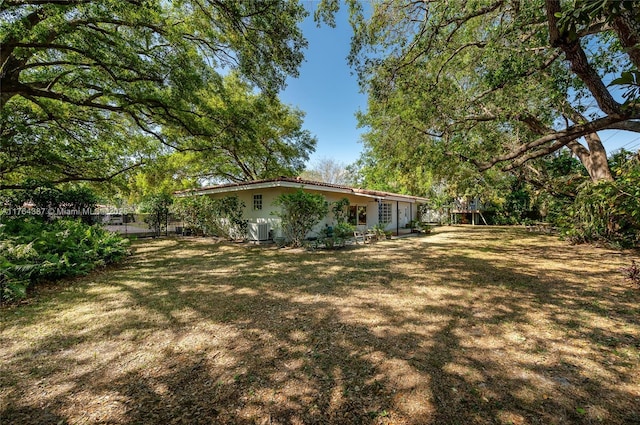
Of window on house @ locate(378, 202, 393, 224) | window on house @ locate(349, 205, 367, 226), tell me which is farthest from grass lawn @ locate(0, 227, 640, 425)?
window on house @ locate(378, 202, 393, 224)

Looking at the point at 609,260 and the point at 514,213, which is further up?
the point at 514,213

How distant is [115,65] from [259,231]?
25.6 feet

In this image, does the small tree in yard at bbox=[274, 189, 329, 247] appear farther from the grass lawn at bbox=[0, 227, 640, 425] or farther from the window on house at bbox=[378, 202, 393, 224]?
the window on house at bbox=[378, 202, 393, 224]

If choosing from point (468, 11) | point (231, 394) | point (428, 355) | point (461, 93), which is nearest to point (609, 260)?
point (461, 93)

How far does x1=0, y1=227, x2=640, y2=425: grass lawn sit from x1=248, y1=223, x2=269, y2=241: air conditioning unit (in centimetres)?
634

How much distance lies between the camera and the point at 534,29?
18.9 feet

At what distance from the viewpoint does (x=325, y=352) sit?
289cm

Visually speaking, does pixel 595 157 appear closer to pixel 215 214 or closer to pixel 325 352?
pixel 325 352

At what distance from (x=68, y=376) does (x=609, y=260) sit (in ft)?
40.9

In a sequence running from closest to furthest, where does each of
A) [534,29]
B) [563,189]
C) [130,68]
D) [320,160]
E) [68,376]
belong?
1. [68,376]
2. [534,29]
3. [130,68]
4. [563,189]
5. [320,160]

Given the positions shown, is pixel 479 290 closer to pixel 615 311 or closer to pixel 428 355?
pixel 615 311

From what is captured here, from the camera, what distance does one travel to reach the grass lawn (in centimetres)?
208

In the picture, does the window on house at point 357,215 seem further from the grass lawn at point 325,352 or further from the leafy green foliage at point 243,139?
the grass lawn at point 325,352

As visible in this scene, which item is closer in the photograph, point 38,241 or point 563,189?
point 38,241
